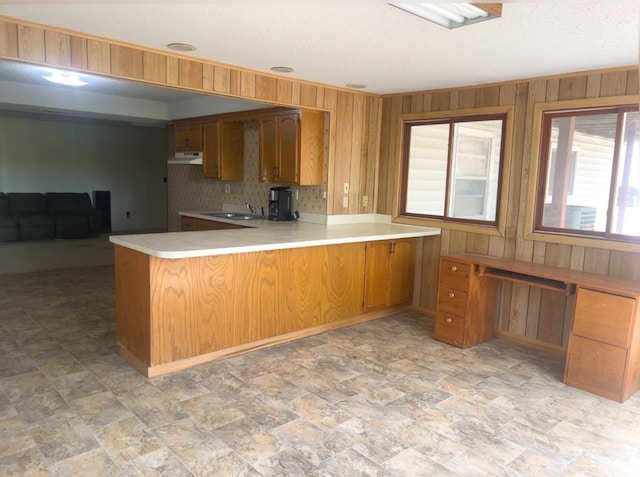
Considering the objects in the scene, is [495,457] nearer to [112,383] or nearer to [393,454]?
[393,454]

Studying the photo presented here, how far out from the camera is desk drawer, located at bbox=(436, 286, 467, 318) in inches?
154

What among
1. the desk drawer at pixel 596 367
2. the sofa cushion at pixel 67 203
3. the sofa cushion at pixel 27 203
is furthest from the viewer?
the sofa cushion at pixel 67 203

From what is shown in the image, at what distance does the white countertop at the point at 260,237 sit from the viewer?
3061mm

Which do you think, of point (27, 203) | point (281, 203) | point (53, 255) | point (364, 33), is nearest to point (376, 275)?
point (281, 203)

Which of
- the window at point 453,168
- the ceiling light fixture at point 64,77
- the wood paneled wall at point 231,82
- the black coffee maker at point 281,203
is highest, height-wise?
the ceiling light fixture at point 64,77

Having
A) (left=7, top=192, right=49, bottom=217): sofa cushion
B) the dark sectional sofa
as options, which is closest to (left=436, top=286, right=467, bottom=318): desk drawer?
the dark sectional sofa

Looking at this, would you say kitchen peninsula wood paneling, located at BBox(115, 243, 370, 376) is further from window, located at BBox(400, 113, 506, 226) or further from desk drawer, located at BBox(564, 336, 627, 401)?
desk drawer, located at BBox(564, 336, 627, 401)

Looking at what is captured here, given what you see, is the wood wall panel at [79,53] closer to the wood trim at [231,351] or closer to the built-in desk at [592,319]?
the wood trim at [231,351]

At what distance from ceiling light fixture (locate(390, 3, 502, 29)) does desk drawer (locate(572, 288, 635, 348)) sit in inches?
75.6

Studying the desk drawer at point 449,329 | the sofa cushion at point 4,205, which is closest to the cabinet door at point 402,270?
the desk drawer at point 449,329

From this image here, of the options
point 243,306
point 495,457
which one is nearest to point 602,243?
point 495,457

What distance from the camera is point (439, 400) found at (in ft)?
9.70

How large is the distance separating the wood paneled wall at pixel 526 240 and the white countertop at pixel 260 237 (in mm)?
678

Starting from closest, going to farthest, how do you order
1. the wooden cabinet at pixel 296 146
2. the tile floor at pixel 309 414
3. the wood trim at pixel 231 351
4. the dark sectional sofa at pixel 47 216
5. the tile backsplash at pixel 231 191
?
1. the tile floor at pixel 309 414
2. the wood trim at pixel 231 351
3. the wooden cabinet at pixel 296 146
4. the tile backsplash at pixel 231 191
5. the dark sectional sofa at pixel 47 216
